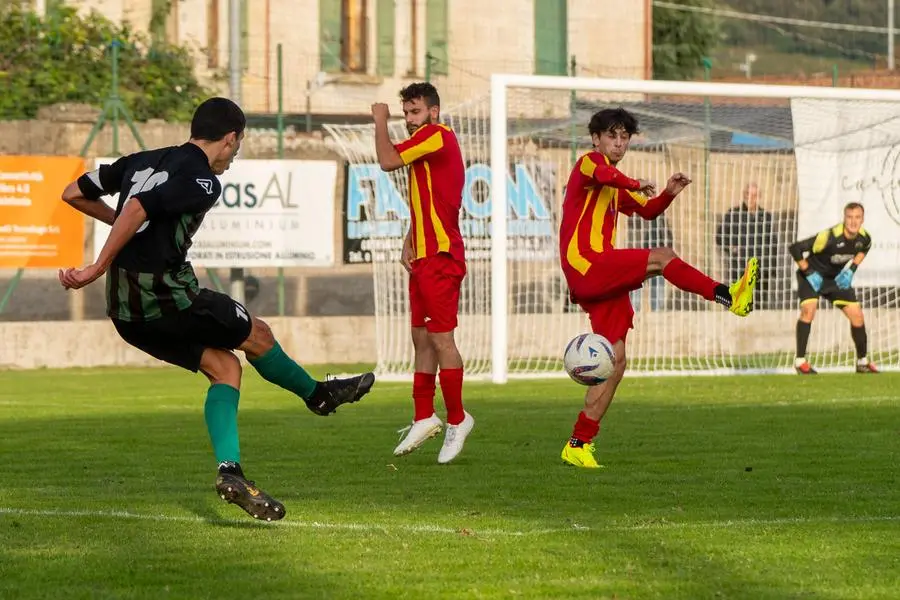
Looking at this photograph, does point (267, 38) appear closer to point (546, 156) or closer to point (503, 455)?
point (546, 156)

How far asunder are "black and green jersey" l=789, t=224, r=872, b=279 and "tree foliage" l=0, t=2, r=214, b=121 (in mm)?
8511

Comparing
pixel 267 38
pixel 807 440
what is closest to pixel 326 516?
pixel 807 440

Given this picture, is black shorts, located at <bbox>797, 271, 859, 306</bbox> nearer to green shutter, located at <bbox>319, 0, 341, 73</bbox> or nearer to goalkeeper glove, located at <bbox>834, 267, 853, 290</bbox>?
goalkeeper glove, located at <bbox>834, 267, 853, 290</bbox>

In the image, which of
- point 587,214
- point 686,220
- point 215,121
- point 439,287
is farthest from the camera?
point 686,220

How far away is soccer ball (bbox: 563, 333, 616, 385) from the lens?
9523 mm

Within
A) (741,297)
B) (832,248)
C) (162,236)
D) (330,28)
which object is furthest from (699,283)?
(330,28)

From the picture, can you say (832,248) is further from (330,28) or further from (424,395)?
(330,28)

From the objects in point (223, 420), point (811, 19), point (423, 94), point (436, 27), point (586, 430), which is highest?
point (811, 19)

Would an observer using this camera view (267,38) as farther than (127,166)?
Yes

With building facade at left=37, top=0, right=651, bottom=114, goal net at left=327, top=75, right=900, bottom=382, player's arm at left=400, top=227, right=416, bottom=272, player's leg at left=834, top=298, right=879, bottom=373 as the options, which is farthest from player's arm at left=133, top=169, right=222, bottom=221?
building facade at left=37, top=0, right=651, bottom=114

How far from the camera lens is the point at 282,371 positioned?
7676mm

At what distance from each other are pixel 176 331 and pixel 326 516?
1027 millimetres

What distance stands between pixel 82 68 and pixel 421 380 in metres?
14.6

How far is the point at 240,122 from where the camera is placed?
7293 mm
